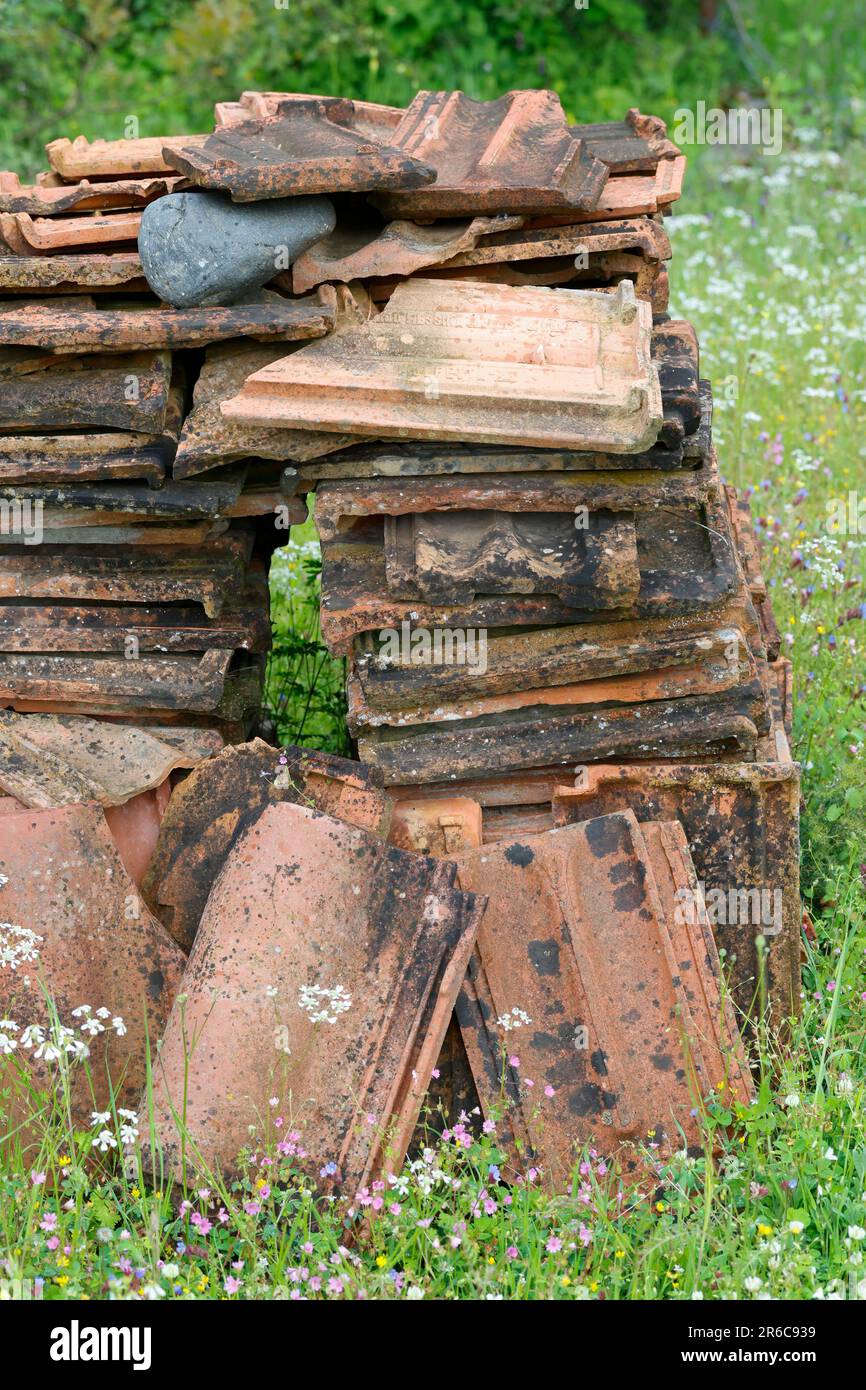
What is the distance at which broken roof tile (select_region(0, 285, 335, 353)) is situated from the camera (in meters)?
3.89

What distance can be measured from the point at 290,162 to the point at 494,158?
2.90ft

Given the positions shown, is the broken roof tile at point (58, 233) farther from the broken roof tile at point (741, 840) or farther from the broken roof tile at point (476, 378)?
the broken roof tile at point (741, 840)

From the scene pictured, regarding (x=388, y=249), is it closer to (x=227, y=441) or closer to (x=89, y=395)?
(x=227, y=441)

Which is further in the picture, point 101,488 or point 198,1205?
point 101,488

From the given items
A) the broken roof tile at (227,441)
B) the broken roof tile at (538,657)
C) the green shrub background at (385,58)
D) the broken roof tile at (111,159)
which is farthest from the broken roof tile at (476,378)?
the green shrub background at (385,58)

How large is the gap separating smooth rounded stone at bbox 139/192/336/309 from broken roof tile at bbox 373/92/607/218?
1.52 feet

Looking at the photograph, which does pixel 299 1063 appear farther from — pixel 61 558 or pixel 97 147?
pixel 97 147

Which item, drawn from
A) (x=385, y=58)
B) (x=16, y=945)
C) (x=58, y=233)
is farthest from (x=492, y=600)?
(x=385, y=58)

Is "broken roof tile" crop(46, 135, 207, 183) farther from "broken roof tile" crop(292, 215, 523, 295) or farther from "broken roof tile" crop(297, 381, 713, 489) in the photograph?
"broken roof tile" crop(297, 381, 713, 489)

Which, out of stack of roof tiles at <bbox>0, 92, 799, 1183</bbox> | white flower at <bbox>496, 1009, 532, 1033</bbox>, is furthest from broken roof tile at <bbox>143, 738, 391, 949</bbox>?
white flower at <bbox>496, 1009, 532, 1033</bbox>

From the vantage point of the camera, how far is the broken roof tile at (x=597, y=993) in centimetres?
347

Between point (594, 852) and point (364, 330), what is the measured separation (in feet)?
5.45

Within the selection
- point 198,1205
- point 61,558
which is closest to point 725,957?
point 198,1205

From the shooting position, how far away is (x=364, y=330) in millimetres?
4070
